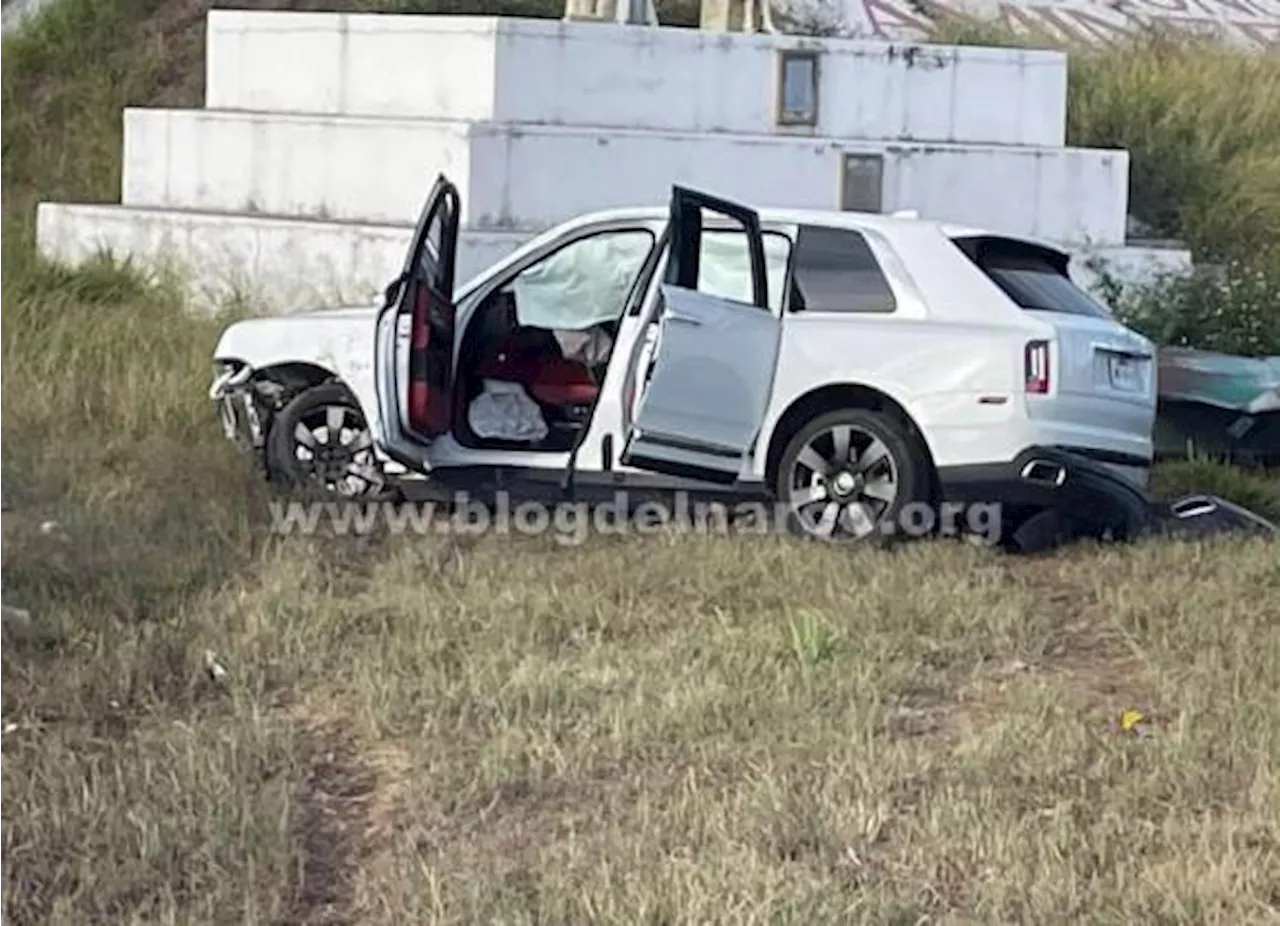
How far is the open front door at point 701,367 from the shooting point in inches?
362

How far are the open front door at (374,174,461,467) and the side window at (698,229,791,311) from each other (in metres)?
1.12

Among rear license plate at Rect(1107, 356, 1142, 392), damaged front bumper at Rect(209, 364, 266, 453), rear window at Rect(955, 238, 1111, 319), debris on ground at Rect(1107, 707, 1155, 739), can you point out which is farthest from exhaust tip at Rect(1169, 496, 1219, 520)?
damaged front bumper at Rect(209, 364, 266, 453)

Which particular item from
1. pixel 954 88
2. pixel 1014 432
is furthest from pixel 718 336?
pixel 954 88

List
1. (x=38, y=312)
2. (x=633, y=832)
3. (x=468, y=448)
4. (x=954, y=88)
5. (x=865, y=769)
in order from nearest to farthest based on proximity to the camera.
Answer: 1. (x=633, y=832)
2. (x=865, y=769)
3. (x=468, y=448)
4. (x=38, y=312)
5. (x=954, y=88)

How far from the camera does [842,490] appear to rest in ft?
31.5

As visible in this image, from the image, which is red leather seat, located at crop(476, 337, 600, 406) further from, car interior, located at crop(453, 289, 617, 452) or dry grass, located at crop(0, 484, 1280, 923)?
dry grass, located at crop(0, 484, 1280, 923)

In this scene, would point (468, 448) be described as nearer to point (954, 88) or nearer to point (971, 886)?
point (971, 886)

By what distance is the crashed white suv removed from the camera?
9.33 meters

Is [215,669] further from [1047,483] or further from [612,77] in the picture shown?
[612,77]

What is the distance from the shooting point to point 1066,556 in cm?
958

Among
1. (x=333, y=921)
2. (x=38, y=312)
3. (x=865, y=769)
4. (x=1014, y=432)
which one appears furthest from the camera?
(x=38, y=312)

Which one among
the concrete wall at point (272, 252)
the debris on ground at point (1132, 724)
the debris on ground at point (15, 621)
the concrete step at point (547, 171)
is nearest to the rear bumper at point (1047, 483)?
the debris on ground at point (1132, 724)

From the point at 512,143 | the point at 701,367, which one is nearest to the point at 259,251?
the point at 512,143

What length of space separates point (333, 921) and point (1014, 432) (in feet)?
16.2
